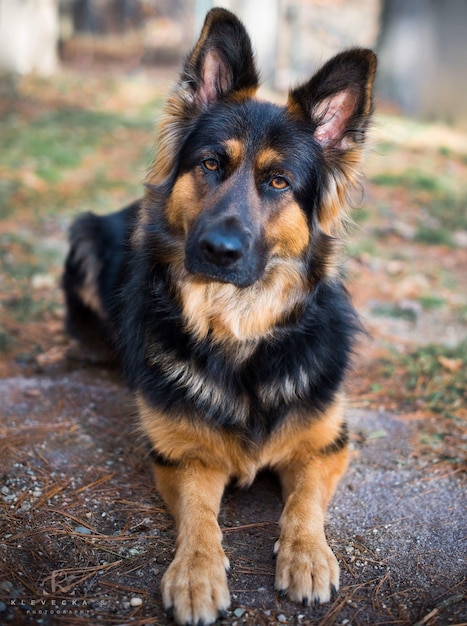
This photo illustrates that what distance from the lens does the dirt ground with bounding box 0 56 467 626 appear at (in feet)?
9.02

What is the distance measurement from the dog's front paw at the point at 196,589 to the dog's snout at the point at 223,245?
1.40m

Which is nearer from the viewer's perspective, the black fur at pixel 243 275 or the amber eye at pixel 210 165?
the black fur at pixel 243 275

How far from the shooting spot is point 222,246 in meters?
3.09

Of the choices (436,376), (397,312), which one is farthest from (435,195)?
(436,376)

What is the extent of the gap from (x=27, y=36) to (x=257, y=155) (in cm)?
1300

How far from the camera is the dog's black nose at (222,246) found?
10.2 feet

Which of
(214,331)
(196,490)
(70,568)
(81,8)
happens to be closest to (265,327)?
(214,331)

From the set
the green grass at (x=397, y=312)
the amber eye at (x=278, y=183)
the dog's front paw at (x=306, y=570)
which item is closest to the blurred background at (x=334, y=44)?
the green grass at (x=397, y=312)

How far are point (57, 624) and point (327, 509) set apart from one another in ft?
5.20

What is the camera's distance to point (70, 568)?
2.85 metres

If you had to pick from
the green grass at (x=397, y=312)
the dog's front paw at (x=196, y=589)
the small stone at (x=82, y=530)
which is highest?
the dog's front paw at (x=196, y=589)

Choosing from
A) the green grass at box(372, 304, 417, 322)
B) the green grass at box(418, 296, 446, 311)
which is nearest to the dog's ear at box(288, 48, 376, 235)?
the green grass at box(372, 304, 417, 322)

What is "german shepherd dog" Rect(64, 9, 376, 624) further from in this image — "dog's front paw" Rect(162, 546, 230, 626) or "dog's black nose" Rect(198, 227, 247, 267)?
"dog's front paw" Rect(162, 546, 230, 626)

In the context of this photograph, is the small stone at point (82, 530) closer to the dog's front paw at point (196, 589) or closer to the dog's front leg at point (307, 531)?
the dog's front paw at point (196, 589)
